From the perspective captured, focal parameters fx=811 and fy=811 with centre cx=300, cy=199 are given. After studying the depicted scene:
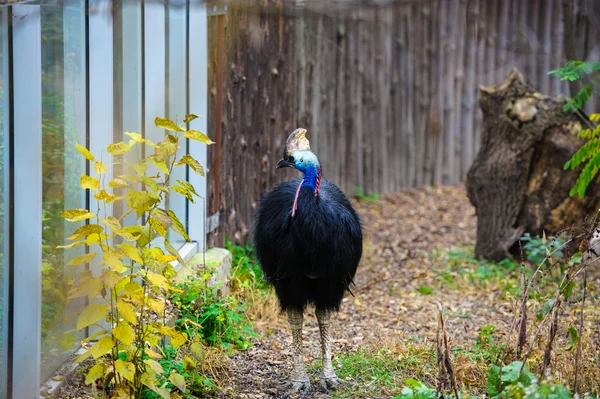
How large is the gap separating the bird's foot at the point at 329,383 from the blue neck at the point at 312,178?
1136 millimetres

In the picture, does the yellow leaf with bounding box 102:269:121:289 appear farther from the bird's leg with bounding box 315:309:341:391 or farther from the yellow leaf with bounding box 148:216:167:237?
the bird's leg with bounding box 315:309:341:391

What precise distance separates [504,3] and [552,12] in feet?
2.41

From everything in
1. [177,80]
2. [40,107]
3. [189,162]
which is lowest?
[189,162]

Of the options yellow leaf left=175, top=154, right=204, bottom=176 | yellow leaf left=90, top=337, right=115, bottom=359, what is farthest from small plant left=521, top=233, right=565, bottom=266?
yellow leaf left=90, top=337, right=115, bottom=359

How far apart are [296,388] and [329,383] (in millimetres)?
197

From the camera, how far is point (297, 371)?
4.66 metres

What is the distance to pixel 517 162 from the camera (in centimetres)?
768

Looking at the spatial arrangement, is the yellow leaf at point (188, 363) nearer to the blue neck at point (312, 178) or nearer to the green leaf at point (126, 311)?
the green leaf at point (126, 311)

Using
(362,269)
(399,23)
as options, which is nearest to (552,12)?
(399,23)

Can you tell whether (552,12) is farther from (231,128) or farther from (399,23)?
(231,128)

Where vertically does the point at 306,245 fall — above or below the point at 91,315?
above

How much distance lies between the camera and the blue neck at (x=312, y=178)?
169 inches

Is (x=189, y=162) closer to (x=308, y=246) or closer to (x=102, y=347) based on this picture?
(x=308, y=246)

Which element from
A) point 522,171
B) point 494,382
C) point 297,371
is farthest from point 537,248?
point 494,382
